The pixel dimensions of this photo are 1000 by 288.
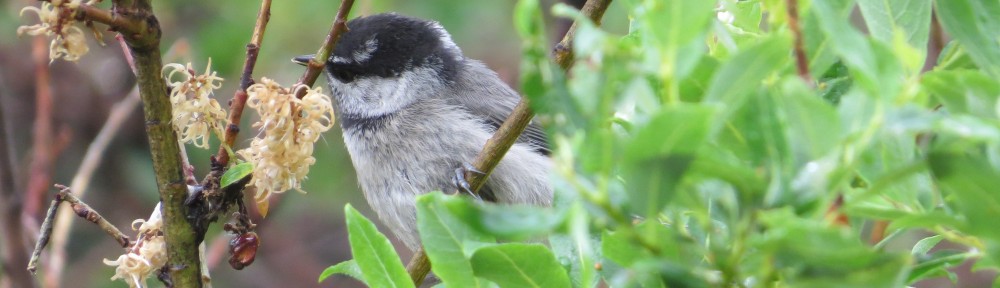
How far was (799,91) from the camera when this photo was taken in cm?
73

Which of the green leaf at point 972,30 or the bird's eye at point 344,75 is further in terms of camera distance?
the bird's eye at point 344,75

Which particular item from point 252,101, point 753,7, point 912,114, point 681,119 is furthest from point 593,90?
point 252,101

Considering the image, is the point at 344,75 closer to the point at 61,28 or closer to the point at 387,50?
the point at 387,50

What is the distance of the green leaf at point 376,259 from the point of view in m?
1.27

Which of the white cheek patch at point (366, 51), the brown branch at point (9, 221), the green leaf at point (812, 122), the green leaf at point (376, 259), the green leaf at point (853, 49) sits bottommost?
the brown branch at point (9, 221)

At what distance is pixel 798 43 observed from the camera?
896mm

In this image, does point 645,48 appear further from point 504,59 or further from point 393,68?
point 504,59

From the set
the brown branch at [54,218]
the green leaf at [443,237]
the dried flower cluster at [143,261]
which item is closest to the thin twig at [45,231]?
the brown branch at [54,218]

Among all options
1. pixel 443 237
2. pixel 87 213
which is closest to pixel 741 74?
pixel 443 237

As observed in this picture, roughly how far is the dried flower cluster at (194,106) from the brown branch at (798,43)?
920mm

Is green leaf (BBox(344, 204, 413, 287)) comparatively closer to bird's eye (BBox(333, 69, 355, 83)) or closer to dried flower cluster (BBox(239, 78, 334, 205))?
dried flower cluster (BBox(239, 78, 334, 205))

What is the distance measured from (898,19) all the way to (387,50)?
2.68 m

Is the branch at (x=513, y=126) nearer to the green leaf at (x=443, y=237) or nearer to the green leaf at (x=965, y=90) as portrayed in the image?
the green leaf at (x=443, y=237)

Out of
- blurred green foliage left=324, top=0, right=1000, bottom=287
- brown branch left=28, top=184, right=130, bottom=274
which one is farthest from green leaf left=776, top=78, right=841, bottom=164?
brown branch left=28, top=184, right=130, bottom=274
